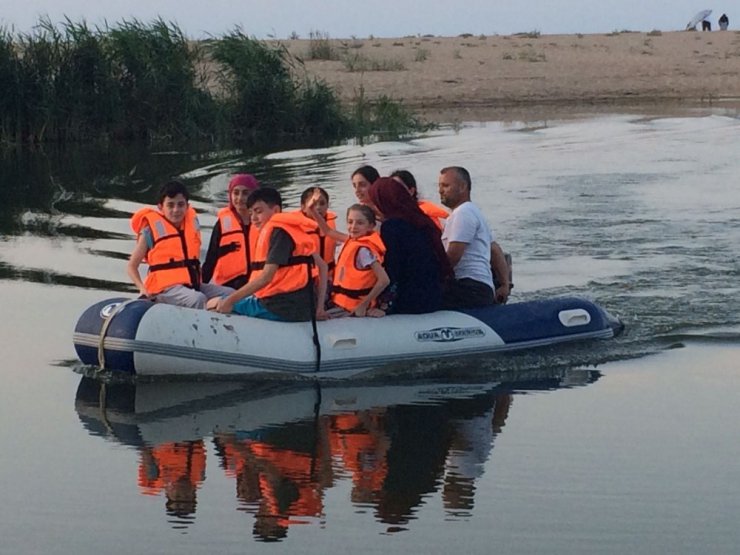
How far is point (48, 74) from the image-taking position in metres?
25.7

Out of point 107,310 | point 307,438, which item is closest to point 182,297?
point 107,310

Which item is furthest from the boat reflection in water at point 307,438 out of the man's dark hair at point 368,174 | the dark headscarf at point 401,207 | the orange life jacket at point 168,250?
the man's dark hair at point 368,174

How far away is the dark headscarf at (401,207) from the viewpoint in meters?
9.52

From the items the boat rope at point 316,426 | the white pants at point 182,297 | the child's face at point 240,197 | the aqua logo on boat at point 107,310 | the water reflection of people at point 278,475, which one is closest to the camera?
the water reflection of people at point 278,475

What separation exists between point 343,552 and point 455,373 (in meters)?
3.71

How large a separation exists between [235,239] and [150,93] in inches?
662

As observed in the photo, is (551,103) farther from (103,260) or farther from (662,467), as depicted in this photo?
(662,467)

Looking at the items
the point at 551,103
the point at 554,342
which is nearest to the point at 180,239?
the point at 554,342

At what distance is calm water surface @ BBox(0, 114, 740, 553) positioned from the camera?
6484 mm

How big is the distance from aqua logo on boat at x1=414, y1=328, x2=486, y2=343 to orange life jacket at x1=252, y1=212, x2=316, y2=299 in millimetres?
Result: 859

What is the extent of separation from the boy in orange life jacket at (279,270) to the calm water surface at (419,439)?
497mm

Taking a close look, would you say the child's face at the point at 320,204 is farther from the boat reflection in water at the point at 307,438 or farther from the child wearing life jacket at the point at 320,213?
the boat reflection in water at the point at 307,438

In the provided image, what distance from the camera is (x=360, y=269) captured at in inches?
376

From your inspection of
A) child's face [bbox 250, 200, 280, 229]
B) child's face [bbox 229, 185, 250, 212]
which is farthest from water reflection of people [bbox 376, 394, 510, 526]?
child's face [bbox 229, 185, 250, 212]
